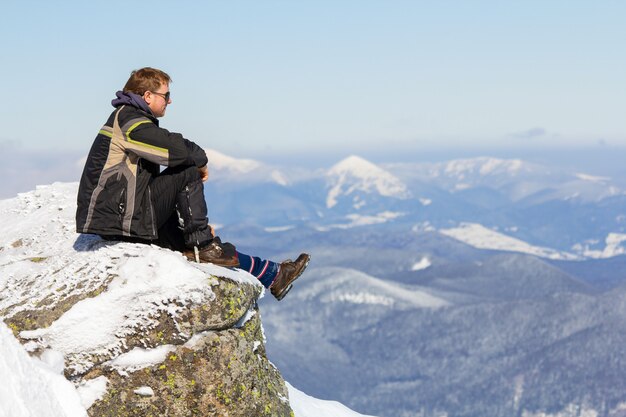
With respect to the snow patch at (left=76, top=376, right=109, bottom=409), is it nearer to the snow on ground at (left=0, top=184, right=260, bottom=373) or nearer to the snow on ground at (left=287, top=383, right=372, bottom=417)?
the snow on ground at (left=0, top=184, right=260, bottom=373)

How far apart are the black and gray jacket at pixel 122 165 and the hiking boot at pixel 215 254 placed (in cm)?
143

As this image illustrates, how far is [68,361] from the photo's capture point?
37.2ft

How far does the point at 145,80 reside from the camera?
12.8 meters

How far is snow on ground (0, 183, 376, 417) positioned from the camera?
33.1 ft

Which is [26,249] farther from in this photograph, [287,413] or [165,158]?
[287,413]

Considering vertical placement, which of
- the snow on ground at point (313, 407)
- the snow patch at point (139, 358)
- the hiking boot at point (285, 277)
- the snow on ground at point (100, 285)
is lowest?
the snow on ground at point (313, 407)

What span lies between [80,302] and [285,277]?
4824 mm

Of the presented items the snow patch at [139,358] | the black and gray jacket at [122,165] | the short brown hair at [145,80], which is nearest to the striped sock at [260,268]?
the black and gray jacket at [122,165]

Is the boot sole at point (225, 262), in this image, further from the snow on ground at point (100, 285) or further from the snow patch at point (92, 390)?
the snow patch at point (92, 390)

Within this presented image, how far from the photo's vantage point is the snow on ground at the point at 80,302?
1008 centimetres

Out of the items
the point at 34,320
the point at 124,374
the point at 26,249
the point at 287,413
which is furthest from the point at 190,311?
the point at 26,249

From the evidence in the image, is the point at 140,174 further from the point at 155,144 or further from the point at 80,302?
the point at 80,302

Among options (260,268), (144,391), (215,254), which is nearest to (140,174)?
(215,254)

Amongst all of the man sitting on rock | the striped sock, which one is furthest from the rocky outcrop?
the striped sock
